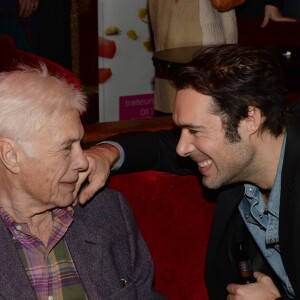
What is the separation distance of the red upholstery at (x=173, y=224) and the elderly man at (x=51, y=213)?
12.1 inches

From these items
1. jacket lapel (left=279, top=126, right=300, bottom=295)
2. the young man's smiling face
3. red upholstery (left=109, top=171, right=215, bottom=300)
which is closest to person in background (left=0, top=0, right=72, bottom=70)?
red upholstery (left=109, top=171, right=215, bottom=300)

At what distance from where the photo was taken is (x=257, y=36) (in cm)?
515

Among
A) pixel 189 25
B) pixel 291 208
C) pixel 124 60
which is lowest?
pixel 124 60

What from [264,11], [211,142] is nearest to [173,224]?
[211,142]

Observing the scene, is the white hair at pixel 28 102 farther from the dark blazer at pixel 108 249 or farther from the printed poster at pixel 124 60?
the printed poster at pixel 124 60

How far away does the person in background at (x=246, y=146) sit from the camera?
2.15 m

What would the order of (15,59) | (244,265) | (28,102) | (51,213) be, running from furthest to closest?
(15,59), (244,265), (51,213), (28,102)

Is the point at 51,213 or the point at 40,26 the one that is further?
the point at 40,26

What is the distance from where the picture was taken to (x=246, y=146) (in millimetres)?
2197

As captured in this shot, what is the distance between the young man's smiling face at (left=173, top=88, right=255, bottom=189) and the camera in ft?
7.16

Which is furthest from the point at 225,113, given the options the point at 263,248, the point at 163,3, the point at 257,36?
Answer: the point at 257,36

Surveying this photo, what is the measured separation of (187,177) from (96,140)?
37cm

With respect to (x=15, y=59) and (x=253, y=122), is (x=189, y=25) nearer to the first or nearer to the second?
(x=15, y=59)

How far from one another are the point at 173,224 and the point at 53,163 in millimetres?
780
